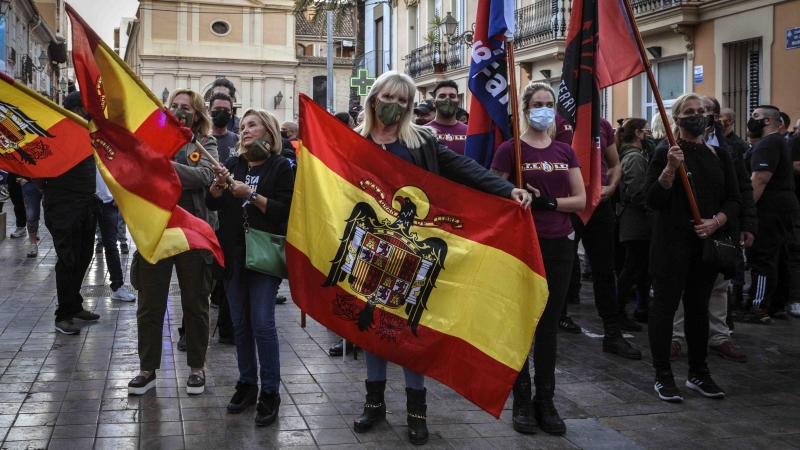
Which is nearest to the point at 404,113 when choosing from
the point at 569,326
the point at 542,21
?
the point at 569,326

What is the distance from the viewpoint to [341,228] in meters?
5.18

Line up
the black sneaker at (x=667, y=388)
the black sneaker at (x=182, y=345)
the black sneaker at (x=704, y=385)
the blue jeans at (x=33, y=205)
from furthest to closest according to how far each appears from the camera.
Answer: the blue jeans at (x=33, y=205) < the black sneaker at (x=182, y=345) < the black sneaker at (x=704, y=385) < the black sneaker at (x=667, y=388)

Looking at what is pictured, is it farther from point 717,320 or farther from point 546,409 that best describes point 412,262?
point 717,320

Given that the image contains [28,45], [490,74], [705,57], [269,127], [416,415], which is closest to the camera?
[416,415]

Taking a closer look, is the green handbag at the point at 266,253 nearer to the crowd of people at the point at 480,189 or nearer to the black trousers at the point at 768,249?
the crowd of people at the point at 480,189

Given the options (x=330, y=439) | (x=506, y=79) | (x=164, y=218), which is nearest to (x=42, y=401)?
(x=164, y=218)

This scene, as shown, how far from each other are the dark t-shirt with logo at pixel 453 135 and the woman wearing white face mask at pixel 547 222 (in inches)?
98.1

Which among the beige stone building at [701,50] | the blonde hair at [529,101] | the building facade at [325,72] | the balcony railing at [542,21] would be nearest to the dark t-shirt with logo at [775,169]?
the blonde hair at [529,101]

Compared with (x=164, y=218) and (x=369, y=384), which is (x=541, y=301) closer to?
(x=369, y=384)

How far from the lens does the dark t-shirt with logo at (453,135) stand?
319 inches

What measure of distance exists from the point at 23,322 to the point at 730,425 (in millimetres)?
6298

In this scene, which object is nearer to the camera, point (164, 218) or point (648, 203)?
point (164, 218)

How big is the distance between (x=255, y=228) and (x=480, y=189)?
4.51ft

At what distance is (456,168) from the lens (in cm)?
536
